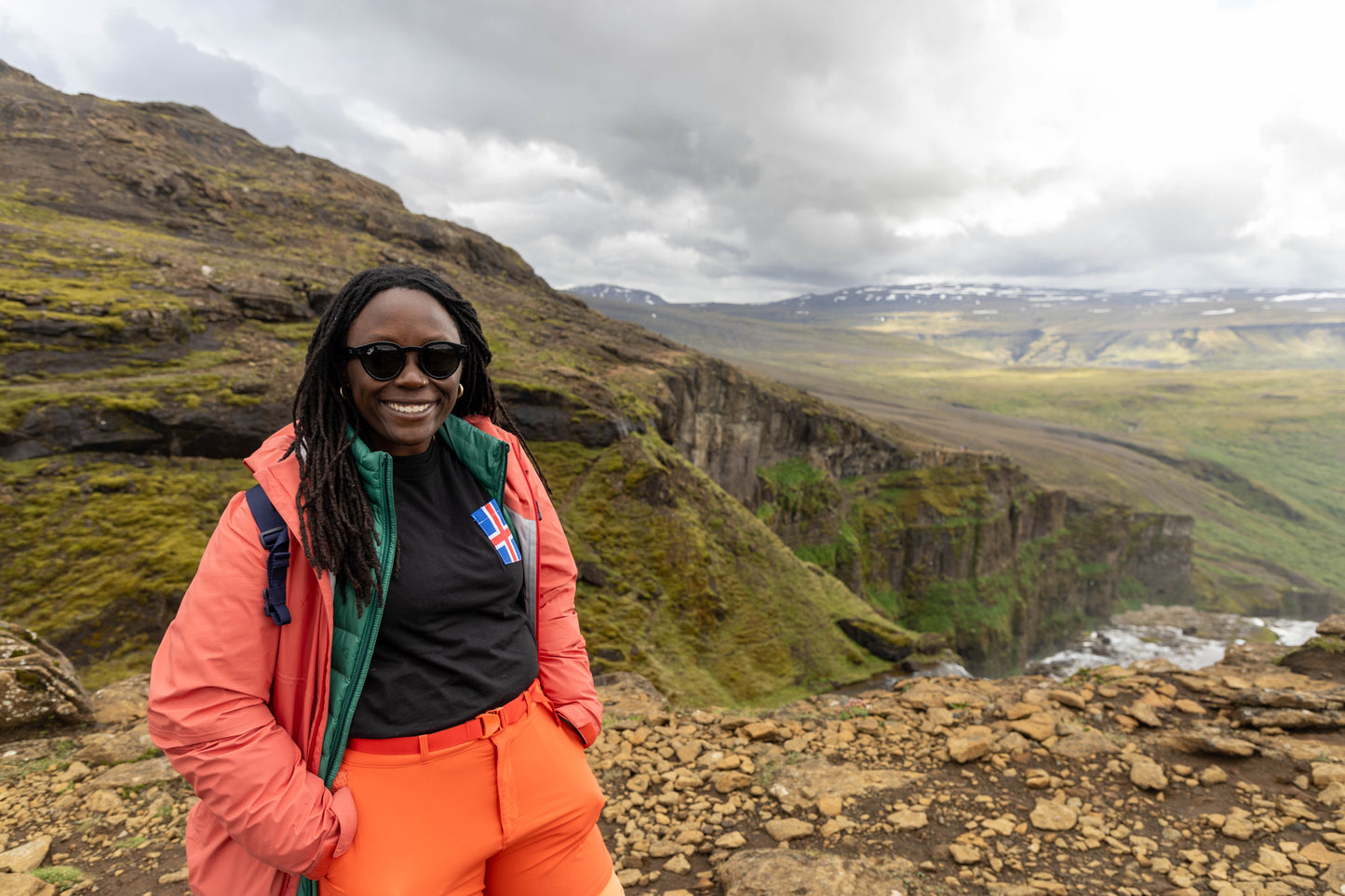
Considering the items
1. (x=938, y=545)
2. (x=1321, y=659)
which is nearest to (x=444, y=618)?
(x=1321, y=659)

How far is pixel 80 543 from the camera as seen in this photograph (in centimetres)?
1391

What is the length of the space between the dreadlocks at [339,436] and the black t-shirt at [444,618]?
18 centimetres

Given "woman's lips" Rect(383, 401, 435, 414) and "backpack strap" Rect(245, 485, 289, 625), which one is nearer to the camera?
"backpack strap" Rect(245, 485, 289, 625)

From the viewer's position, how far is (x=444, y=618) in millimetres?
2518

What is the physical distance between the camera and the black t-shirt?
238 cm

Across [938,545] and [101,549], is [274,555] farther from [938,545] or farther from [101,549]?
[938,545]

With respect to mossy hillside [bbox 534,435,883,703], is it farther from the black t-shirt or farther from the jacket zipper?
the jacket zipper

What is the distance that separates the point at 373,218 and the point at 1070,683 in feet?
135

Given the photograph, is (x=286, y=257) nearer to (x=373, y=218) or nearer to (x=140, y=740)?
(x=373, y=218)

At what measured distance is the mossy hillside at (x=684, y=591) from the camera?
21.0 metres

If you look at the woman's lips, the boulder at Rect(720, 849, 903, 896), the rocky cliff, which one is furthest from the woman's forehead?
the rocky cliff

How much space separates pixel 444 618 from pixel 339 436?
0.94 meters

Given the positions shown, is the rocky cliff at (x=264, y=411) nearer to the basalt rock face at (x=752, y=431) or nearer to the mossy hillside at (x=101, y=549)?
the mossy hillside at (x=101, y=549)

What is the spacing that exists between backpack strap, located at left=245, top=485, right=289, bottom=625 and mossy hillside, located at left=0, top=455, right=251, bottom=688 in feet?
46.0
